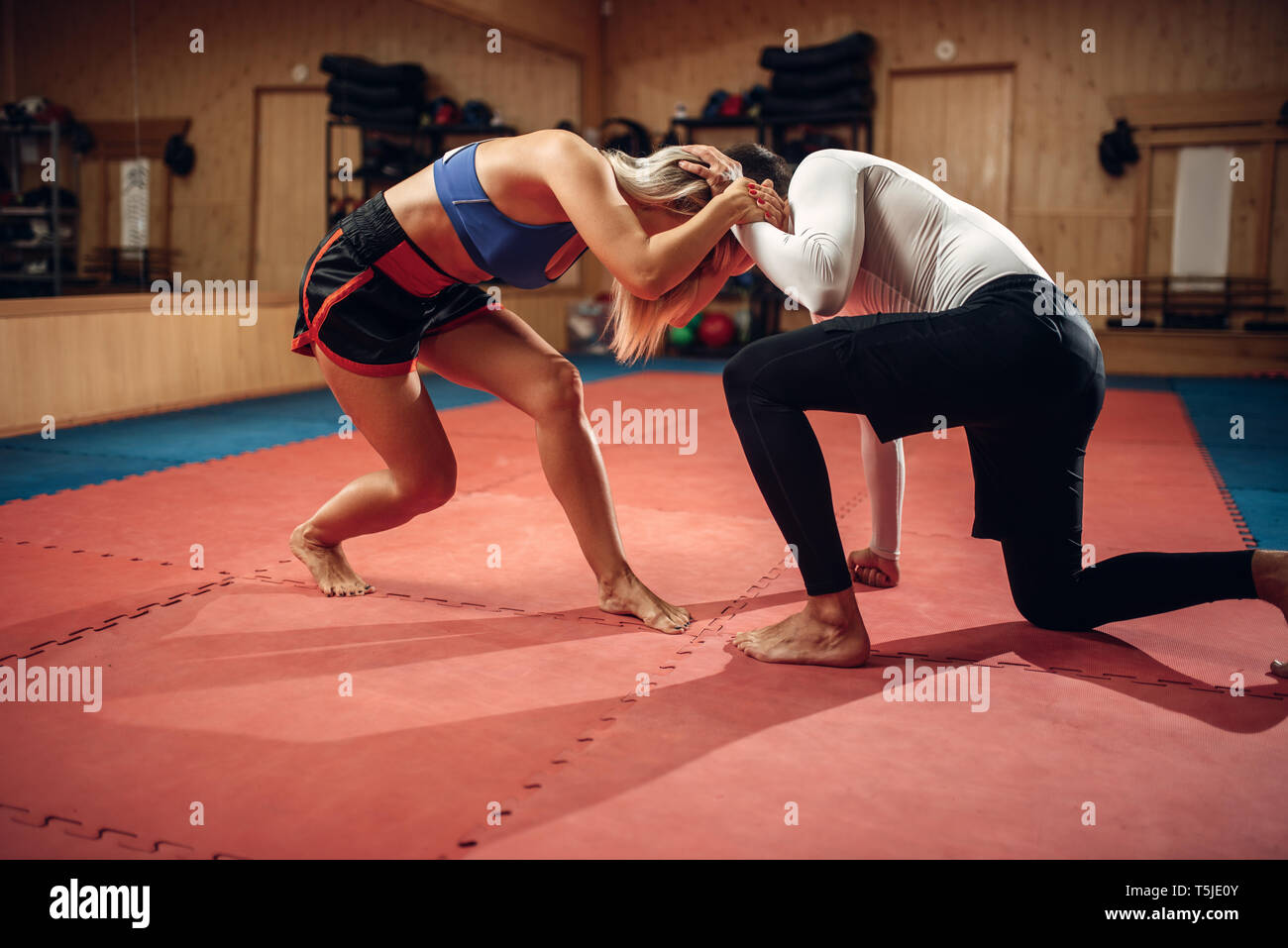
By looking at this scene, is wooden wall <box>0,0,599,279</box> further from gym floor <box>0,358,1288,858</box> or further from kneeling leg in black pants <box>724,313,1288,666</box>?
kneeling leg in black pants <box>724,313,1288,666</box>

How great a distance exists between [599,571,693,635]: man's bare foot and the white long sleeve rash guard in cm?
80

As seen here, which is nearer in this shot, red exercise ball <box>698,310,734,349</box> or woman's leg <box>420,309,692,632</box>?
woman's leg <box>420,309,692,632</box>

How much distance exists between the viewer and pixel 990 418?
208 cm

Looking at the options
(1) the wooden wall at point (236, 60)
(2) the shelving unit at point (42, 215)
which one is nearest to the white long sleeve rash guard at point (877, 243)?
(2) the shelving unit at point (42, 215)

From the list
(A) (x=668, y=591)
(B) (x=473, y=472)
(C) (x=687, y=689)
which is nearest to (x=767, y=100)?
(B) (x=473, y=472)

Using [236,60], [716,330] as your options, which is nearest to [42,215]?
[236,60]

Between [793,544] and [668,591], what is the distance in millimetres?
705

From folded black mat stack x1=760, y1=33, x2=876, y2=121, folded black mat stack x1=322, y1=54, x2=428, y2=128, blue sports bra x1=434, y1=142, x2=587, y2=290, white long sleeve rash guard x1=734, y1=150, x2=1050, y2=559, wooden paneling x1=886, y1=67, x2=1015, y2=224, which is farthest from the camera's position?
wooden paneling x1=886, y1=67, x2=1015, y2=224

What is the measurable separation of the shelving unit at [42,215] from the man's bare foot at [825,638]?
4820 millimetres

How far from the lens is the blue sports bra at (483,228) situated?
7.48 ft

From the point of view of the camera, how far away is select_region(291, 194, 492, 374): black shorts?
2383 mm

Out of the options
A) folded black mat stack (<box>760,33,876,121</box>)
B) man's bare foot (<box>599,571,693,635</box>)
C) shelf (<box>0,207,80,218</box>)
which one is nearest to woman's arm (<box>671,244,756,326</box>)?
man's bare foot (<box>599,571,693,635</box>)

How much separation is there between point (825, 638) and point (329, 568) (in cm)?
132

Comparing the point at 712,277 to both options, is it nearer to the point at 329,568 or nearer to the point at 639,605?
the point at 639,605
